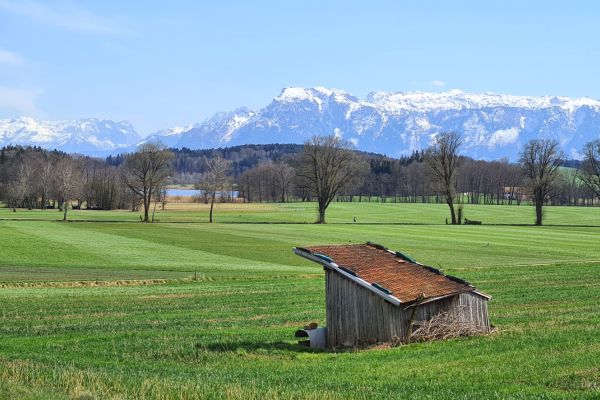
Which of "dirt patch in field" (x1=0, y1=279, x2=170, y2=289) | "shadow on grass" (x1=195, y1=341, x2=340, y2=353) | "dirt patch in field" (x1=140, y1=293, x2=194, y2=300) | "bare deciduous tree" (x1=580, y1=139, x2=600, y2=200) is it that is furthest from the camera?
"bare deciduous tree" (x1=580, y1=139, x2=600, y2=200)

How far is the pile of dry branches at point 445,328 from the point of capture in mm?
21766

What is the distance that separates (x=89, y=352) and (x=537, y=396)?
12.6m

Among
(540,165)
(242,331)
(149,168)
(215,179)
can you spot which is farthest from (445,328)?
(540,165)

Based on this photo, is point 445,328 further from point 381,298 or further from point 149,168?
point 149,168

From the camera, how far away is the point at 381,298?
21.7 metres

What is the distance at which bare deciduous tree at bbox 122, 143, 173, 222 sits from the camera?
124 metres

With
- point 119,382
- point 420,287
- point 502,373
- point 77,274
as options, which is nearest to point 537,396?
point 502,373

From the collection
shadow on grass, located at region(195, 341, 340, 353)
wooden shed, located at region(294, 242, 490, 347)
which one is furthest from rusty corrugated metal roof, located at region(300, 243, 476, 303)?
shadow on grass, located at region(195, 341, 340, 353)

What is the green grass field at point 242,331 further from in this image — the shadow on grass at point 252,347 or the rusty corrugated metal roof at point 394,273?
the rusty corrugated metal roof at point 394,273

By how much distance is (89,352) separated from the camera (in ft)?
65.2

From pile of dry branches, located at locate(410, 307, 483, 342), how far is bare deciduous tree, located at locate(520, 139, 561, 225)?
105 m

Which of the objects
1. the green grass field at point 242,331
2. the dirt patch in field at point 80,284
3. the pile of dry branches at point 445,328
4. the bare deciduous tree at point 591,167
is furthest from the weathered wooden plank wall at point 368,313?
the bare deciduous tree at point 591,167

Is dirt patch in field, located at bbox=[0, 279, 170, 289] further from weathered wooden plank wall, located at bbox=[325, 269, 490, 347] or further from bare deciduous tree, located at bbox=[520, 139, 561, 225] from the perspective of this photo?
bare deciduous tree, located at bbox=[520, 139, 561, 225]

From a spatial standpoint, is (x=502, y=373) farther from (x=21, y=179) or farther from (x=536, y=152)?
(x=21, y=179)
